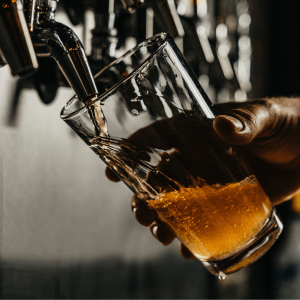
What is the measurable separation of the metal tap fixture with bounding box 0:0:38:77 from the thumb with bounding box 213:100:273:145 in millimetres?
212

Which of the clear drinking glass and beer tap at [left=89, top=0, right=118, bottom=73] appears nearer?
the clear drinking glass

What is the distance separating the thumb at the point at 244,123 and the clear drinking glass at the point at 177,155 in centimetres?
2

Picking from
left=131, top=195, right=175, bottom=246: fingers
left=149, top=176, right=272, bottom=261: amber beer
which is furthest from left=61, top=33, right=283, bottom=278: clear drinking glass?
left=131, top=195, right=175, bottom=246: fingers

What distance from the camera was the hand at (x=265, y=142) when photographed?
0.43 meters

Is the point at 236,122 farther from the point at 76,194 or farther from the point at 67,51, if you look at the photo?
the point at 76,194

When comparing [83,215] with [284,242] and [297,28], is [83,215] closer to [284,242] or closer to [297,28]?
[284,242]

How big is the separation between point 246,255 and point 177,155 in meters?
0.17

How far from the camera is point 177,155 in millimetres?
373

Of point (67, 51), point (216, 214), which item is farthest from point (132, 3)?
point (216, 214)

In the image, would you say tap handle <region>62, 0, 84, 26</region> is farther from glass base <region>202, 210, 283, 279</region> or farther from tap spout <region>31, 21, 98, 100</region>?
glass base <region>202, 210, 283, 279</region>

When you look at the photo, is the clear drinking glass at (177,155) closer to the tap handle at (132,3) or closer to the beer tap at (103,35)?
the tap handle at (132,3)

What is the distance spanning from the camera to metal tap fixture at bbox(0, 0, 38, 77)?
0.25 metres

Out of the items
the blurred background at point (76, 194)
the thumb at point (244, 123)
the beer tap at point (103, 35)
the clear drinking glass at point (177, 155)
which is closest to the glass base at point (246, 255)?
the clear drinking glass at point (177, 155)

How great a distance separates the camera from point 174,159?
0.37 m
